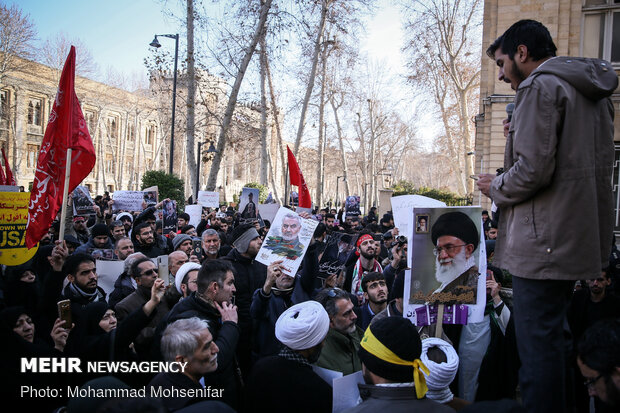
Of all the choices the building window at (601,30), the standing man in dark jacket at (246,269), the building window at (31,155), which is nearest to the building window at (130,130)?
the building window at (31,155)

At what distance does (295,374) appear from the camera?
3.44 metres

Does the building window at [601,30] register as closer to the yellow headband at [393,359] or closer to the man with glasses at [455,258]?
the man with glasses at [455,258]

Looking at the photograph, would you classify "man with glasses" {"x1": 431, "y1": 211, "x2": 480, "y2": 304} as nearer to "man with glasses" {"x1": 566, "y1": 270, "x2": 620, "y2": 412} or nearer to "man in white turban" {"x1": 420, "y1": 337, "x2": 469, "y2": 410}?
"man in white turban" {"x1": 420, "y1": 337, "x2": 469, "y2": 410}

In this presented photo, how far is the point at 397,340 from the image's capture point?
2.81m

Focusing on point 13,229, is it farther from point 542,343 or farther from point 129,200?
point 129,200

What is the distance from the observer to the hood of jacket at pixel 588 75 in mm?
2535

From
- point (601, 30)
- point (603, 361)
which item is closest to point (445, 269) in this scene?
point (603, 361)

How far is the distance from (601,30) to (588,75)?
15015 millimetres

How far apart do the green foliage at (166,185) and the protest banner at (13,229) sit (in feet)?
50.7

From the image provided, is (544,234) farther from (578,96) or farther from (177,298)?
(177,298)

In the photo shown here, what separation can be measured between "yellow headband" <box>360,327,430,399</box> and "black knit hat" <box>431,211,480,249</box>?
1.41 m

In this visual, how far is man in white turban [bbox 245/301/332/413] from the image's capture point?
332cm

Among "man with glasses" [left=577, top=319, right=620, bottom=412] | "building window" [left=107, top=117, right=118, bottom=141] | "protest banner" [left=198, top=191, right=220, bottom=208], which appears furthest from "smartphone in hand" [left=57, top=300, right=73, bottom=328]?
"building window" [left=107, top=117, right=118, bottom=141]

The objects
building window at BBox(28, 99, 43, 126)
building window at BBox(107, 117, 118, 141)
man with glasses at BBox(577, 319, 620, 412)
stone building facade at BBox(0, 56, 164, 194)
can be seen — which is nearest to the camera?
man with glasses at BBox(577, 319, 620, 412)
